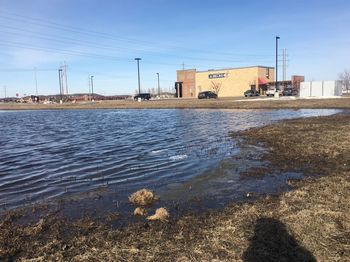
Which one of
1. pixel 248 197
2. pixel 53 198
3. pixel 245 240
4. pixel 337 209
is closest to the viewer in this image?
pixel 245 240

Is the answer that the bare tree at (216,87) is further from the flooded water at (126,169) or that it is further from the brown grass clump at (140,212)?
the brown grass clump at (140,212)

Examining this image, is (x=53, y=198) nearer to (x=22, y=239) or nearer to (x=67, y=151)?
(x=22, y=239)

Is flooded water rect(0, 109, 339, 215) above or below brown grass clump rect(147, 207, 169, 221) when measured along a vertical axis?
below

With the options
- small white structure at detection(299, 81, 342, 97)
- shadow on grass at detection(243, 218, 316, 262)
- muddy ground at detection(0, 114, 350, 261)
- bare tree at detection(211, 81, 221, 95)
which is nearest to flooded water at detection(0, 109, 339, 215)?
muddy ground at detection(0, 114, 350, 261)

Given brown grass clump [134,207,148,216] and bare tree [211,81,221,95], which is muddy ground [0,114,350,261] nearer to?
brown grass clump [134,207,148,216]

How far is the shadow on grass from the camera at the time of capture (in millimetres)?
4578

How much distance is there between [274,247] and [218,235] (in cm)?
79

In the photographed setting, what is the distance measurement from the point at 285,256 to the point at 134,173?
6.17 m

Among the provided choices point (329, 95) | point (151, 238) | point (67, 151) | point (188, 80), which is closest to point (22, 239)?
point (151, 238)

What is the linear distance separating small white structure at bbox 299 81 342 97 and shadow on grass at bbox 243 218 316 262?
174 feet

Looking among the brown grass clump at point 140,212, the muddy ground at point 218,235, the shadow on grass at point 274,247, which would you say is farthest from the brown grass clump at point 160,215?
the shadow on grass at point 274,247

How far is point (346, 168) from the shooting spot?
9.18 metres

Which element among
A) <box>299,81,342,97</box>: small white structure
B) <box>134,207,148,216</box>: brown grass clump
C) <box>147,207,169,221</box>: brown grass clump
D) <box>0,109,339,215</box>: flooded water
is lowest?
<box>0,109,339,215</box>: flooded water

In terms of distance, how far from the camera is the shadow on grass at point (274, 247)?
15.0ft
